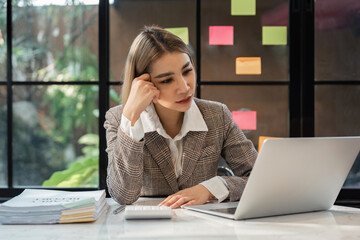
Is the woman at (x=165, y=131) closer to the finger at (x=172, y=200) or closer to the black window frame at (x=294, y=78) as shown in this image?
the finger at (x=172, y=200)

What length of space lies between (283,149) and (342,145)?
21 centimetres

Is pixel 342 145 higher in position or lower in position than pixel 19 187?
higher

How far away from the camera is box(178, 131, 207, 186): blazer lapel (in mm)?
1736

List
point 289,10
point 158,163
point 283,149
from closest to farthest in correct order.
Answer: point 283,149 → point 158,163 → point 289,10

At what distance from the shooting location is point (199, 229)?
101cm

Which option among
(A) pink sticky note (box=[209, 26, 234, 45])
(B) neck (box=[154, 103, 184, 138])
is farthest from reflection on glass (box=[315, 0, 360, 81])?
(B) neck (box=[154, 103, 184, 138])

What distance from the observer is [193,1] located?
269 centimetres

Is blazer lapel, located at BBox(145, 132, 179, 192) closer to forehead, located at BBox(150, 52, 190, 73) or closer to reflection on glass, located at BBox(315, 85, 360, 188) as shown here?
forehead, located at BBox(150, 52, 190, 73)

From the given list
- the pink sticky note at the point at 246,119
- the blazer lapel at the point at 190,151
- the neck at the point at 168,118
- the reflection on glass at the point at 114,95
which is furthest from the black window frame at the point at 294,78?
the blazer lapel at the point at 190,151

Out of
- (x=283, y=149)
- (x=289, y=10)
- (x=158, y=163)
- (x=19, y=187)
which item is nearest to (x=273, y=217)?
(x=283, y=149)

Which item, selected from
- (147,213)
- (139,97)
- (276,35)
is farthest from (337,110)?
(147,213)

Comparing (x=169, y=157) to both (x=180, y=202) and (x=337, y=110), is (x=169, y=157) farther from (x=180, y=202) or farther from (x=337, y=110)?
(x=337, y=110)

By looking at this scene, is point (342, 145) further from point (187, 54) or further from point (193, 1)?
point (193, 1)

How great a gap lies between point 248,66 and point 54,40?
120 centimetres
